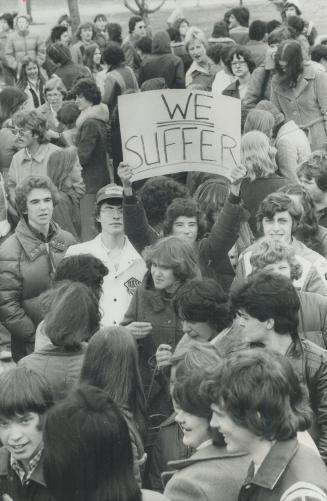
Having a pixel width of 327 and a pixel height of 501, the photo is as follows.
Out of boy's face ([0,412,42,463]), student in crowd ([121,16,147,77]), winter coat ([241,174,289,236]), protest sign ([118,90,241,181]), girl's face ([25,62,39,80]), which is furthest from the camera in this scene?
student in crowd ([121,16,147,77])

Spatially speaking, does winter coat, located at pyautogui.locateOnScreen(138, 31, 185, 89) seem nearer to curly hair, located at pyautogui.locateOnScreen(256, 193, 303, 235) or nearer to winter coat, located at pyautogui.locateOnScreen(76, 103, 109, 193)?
winter coat, located at pyautogui.locateOnScreen(76, 103, 109, 193)

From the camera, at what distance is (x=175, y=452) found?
15.4 feet

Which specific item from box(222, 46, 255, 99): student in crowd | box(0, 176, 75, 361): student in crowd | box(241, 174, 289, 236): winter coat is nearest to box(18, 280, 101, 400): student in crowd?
box(0, 176, 75, 361): student in crowd

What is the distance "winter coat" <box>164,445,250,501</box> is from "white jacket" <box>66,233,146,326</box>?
2.50 meters

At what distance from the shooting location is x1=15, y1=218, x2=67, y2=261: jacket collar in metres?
6.64

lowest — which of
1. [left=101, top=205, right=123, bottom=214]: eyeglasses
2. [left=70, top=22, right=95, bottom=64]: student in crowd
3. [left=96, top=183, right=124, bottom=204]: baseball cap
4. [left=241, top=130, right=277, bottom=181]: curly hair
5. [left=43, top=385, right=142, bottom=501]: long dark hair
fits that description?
[left=43, top=385, right=142, bottom=501]: long dark hair

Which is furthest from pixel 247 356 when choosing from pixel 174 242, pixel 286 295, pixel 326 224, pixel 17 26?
pixel 17 26

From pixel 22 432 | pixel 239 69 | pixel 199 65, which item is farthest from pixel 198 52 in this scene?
pixel 22 432

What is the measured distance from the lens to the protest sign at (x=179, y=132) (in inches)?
289

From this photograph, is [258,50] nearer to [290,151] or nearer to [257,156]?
[290,151]

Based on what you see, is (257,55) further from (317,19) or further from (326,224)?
(317,19)

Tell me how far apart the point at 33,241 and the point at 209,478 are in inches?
128

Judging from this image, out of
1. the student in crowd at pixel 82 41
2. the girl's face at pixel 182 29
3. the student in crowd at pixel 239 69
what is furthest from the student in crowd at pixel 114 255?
the girl's face at pixel 182 29

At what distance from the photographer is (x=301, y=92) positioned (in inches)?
386
